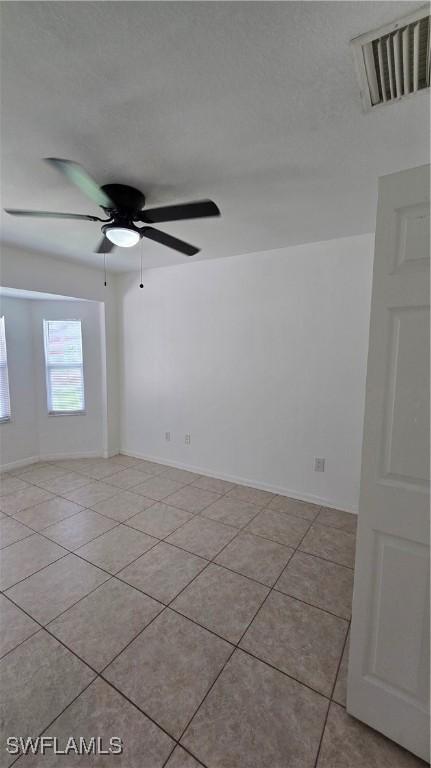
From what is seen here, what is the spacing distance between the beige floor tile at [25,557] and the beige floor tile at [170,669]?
1031 mm

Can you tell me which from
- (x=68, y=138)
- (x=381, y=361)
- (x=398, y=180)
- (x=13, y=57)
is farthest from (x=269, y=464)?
(x=13, y=57)

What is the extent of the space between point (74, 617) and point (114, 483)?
6.14 ft

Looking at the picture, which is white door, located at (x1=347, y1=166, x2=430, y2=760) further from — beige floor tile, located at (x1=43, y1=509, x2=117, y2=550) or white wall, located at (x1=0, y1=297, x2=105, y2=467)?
white wall, located at (x1=0, y1=297, x2=105, y2=467)

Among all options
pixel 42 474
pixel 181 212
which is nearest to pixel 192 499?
pixel 42 474

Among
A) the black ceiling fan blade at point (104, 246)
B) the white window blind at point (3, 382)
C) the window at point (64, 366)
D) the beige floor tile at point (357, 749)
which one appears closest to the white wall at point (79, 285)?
the window at point (64, 366)

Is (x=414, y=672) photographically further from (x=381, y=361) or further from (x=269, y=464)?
(x=269, y=464)

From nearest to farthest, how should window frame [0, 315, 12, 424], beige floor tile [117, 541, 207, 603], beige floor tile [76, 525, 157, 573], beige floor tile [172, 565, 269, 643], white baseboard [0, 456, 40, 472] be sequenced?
beige floor tile [172, 565, 269, 643]
beige floor tile [117, 541, 207, 603]
beige floor tile [76, 525, 157, 573]
window frame [0, 315, 12, 424]
white baseboard [0, 456, 40, 472]

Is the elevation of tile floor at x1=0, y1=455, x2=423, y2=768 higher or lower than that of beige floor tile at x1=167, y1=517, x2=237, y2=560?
lower

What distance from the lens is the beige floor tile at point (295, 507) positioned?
116 inches

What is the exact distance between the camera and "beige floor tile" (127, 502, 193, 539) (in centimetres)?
270

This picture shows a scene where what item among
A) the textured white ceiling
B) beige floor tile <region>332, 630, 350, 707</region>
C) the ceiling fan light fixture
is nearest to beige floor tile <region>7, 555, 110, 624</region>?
beige floor tile <region>332, 630, 350, 707</region>

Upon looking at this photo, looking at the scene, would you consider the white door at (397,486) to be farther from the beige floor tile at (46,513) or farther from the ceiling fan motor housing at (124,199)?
the beige floor tile at (46,513)

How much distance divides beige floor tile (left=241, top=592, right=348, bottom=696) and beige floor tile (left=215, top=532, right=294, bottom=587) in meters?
0.23

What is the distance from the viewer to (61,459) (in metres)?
4.41
